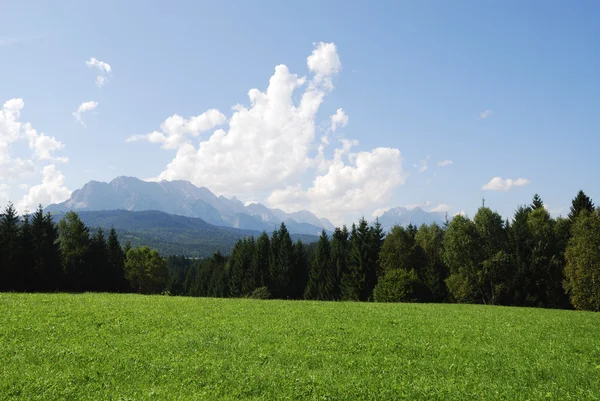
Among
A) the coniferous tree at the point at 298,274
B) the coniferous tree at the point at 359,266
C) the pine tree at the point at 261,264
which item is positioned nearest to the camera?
the coniferous tree at the point at 359,266

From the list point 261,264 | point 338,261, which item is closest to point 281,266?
point 261,264

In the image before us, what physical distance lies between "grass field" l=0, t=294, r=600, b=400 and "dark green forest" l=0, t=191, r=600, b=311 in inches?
1266

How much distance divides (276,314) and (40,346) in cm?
1581

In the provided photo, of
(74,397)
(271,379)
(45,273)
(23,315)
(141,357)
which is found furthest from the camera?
(45,273)

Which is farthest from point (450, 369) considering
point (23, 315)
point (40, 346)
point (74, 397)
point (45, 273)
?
point (45, 273)

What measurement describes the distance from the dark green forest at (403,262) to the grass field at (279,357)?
32164 mm

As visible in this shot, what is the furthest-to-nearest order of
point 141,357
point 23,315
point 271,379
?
point 23,315 → point 141,357 → point 271,379

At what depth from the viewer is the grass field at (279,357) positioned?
12.7 m

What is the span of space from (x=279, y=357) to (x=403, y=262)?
5882 cm

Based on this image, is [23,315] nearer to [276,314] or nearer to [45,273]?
[276,314]

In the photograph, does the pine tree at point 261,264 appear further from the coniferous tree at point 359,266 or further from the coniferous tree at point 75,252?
the coniferous tree at point 75,252

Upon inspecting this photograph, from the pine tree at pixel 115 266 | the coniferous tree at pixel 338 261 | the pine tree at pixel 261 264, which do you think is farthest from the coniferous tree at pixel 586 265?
the pine tree at pixel 115 266

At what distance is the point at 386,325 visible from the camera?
25.1m

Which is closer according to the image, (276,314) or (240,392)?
(240,392)
